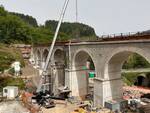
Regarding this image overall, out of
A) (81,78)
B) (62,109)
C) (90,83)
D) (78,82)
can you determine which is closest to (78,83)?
(78,82)

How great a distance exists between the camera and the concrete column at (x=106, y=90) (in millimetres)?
29641

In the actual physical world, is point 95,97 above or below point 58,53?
below

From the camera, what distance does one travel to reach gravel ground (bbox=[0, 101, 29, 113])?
80.7 feet

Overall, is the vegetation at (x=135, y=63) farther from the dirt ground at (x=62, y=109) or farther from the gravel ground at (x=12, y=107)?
the gravel ground at (x=12, y=107)

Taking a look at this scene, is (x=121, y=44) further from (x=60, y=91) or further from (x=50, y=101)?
(x=60, y=91)

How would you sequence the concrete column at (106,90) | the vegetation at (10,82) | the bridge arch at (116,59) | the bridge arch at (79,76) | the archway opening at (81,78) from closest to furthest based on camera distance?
the bridge arch at (116,59) → the concrete column at (106,90) → the vegetation at (10,82) → the bridge arch at (79,76) → the archway opening at (81,78)

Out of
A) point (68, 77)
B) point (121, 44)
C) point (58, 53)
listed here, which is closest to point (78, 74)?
point (68, 77)

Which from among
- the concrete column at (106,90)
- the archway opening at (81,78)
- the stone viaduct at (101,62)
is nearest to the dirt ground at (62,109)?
the concrete column at (106,90)

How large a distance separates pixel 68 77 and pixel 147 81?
107 ft

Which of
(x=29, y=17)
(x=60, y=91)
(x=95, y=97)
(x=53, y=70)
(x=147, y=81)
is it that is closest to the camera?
(x=95, y=97)

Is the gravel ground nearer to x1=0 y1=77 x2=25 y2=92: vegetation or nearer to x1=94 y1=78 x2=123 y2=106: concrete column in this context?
x1=0 y1=77 x2=25 y2=92: vegetation

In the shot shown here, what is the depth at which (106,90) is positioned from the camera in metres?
29.8

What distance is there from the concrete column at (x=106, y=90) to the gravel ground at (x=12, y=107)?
10.9 meters

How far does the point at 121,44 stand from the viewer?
2591 cm
